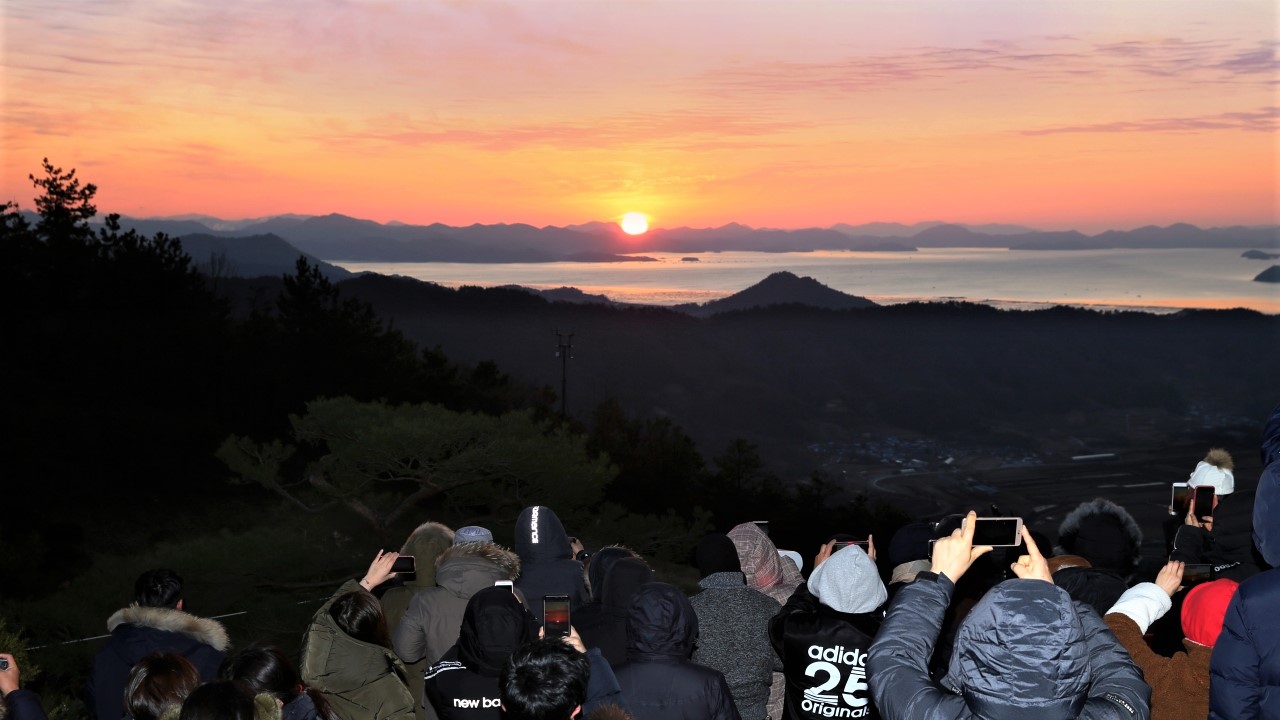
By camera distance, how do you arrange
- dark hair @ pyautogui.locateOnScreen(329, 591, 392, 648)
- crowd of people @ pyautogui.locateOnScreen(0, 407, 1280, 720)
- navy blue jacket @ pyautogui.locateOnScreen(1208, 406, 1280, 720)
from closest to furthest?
crowd of people @ pyautogui.locateOnScreen(0, 407, 1280, 720)
navy blue jacket @ pyautogui.locateOnScreen(1208, 406, 1280, 720)
dark hair @ pyautogui.locateOnScreen(329, 591, 392, 648)

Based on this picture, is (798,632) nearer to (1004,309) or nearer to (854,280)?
(1004,309)

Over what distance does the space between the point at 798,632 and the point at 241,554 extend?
1871 cm

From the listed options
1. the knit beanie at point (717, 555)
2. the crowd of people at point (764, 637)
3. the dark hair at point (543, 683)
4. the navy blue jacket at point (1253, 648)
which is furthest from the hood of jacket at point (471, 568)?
the navy blue jacket at point (1253, 648)

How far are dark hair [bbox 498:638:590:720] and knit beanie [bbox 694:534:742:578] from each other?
154cm

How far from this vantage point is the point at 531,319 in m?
124

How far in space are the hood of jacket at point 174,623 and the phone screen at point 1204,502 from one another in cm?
380

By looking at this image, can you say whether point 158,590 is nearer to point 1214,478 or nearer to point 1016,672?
point 1016,672

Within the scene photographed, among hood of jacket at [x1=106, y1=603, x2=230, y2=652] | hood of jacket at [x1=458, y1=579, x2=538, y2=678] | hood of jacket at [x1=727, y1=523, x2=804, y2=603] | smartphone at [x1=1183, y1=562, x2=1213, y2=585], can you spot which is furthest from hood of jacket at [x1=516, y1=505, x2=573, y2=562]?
smartphone at [x1=1183, y1=562, x2=1213, y2=585]

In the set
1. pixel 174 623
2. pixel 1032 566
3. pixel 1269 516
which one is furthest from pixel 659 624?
pixel 174 623

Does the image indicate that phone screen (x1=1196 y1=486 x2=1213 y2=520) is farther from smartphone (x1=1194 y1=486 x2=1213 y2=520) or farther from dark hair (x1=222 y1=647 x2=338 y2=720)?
dark hair (x1=222 y1=647 x2=338 y2=720)

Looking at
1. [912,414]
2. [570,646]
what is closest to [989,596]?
[570,646]

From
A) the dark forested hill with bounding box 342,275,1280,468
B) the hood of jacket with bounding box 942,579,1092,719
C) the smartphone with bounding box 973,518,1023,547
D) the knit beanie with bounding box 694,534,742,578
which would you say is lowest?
the dark forested hill with bounding box 342,275,1280,468

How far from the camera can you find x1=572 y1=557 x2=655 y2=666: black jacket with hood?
14.2 feet

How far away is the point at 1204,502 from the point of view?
4.37 meters
